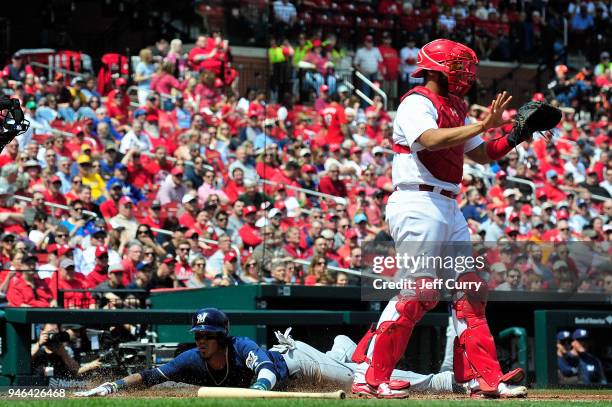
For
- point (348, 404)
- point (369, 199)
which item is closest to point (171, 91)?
point (369, 199)

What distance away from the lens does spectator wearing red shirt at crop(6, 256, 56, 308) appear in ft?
38.1

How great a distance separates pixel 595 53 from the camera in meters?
27.8

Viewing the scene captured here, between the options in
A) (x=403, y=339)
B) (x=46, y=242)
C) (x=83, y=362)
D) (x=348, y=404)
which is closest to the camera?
(x=348, y=404)

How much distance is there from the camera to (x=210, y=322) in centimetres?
759

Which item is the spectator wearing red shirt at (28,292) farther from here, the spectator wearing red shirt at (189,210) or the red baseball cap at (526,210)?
the red baseball cap at (526,210)

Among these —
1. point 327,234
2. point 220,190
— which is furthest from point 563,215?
point 220,190

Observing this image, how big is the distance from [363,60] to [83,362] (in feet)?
47.8

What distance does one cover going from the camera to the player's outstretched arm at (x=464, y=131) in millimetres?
7047

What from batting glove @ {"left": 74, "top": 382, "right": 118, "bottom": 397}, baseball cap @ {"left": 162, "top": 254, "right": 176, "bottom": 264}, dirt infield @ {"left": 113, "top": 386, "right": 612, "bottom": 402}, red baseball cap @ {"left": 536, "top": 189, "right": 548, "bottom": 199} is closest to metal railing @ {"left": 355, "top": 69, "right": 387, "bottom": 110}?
red baseball cap @ {"left": 536, "top": 189, "right": 548, "bottom": 199}

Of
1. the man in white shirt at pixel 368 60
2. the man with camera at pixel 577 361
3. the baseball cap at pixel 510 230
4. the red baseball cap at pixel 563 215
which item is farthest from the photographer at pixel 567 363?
the man in white shirt at pixel 368 60

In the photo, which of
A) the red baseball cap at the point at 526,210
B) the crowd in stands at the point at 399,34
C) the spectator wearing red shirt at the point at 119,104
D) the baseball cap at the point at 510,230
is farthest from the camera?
the crowd in stands at the point at 399,34

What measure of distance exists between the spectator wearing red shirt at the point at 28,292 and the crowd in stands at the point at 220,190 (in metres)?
0.02

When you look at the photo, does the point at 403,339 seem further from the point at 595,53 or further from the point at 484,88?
the point at 595,53

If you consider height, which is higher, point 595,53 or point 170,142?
point 595,53
